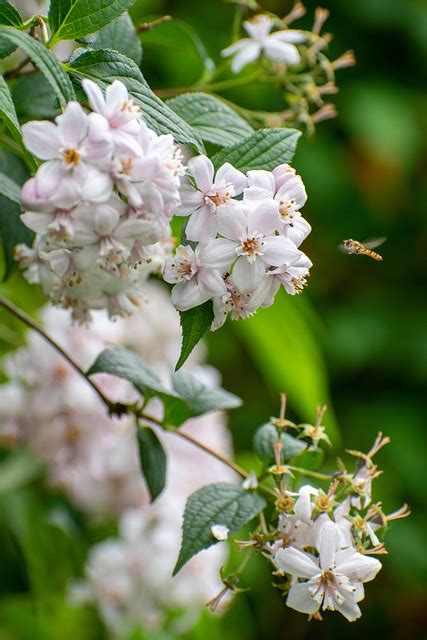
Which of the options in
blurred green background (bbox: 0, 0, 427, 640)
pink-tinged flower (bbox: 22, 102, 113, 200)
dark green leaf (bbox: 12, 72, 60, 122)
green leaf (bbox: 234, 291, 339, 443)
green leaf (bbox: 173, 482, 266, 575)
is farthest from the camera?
blurred green background (bbox: 0, 0, 427, 640)

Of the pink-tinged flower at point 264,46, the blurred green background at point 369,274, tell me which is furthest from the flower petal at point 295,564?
the blurred green background at point 369,274

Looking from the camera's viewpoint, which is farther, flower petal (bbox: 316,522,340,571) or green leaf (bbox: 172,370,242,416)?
green leaf (bbox: 172,370,242,416)

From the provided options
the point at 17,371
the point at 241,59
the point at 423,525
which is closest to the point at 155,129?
the point at 241,59

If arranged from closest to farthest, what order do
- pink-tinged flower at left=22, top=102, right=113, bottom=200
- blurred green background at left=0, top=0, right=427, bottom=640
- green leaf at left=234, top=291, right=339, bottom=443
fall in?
pink-tinged flower at left=22, top=102, right=113, bottom=200
green leaf at left=234, top=291, right=339, bottom=443
blurred green background at left=0, top=0, right=427, bottom=640

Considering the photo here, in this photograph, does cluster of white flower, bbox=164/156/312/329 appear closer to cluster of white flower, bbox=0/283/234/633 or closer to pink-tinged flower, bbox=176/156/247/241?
pink-tinged flower, bbox=176/156/247/241

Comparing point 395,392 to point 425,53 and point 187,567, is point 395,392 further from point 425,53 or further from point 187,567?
point 187,567

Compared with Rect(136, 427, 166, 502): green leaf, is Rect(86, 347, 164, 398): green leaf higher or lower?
higher

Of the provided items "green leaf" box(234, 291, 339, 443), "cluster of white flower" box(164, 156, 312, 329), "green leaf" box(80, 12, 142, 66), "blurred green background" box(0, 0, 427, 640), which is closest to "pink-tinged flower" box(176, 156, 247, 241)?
A: "cluster of white flower" box(164, 156, 312, 329)
